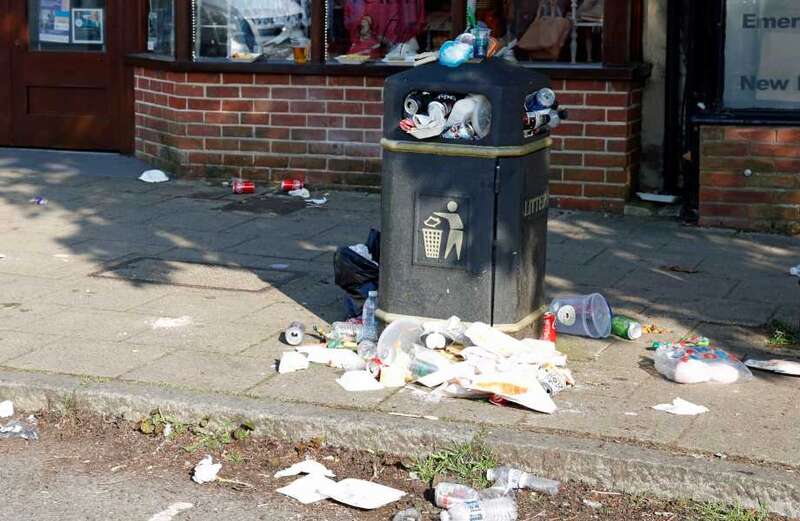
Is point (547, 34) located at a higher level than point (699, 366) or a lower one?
higher

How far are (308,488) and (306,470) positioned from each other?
160 mm

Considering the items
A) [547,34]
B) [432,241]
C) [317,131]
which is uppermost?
[547,34]

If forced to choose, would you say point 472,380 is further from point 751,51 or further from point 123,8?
point 123,8

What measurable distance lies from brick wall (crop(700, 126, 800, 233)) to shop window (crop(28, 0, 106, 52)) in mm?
6127

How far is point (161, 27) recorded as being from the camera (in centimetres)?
1185

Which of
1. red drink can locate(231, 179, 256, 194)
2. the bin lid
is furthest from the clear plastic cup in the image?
red drink can locate(231, 179, 256, 194)

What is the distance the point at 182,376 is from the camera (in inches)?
237

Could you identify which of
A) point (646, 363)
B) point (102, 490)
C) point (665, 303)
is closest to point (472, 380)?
point (646, 363)

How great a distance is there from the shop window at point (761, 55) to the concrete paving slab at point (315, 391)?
188 inches

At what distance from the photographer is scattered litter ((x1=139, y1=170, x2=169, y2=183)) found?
1141 cm

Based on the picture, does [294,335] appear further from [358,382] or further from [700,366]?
[700,366]

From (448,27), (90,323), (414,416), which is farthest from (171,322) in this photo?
(448,27)

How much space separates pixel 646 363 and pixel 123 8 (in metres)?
7.61

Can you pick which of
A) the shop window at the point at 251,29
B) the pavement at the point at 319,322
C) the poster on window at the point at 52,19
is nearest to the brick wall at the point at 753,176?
the pavement at the point at 319,322
